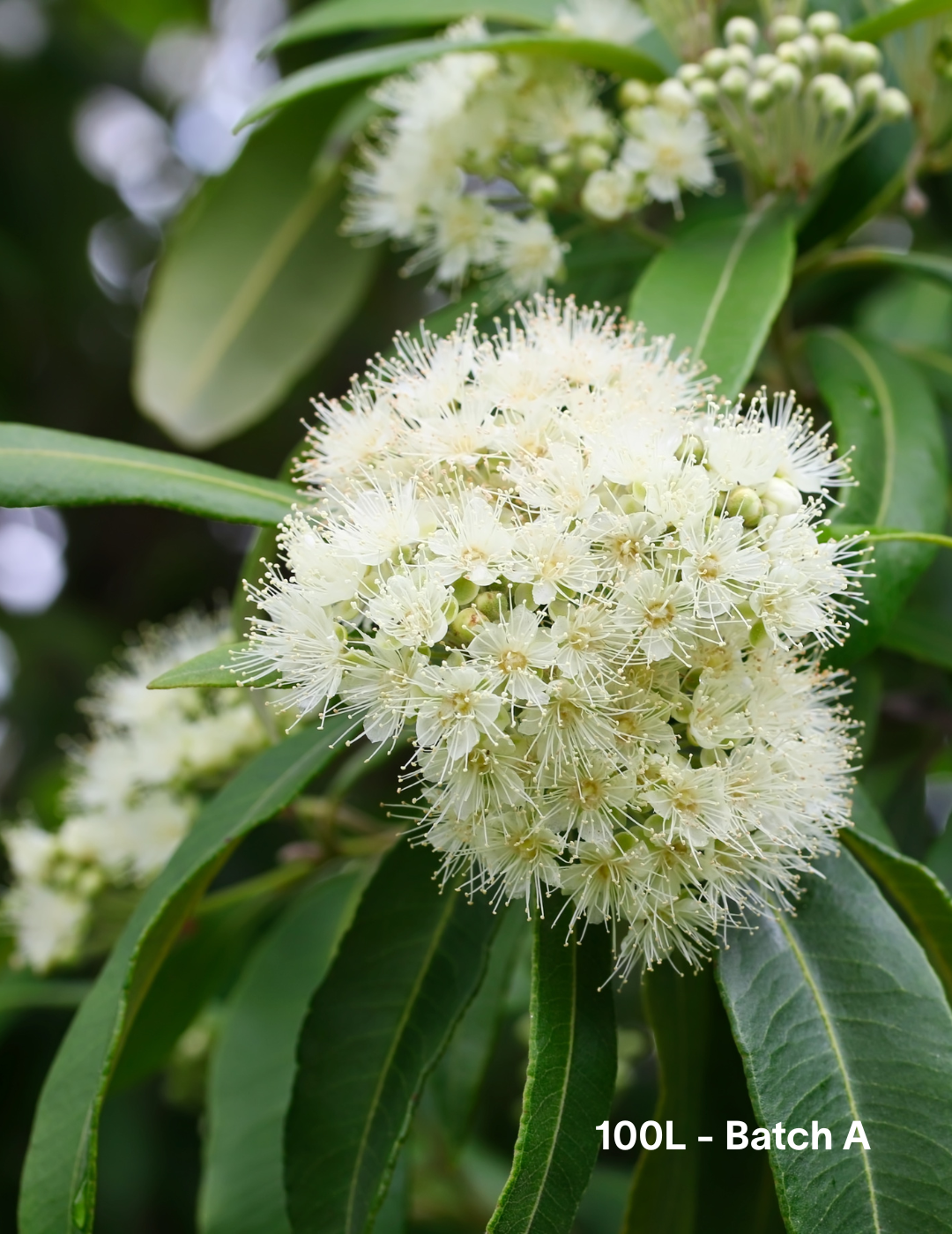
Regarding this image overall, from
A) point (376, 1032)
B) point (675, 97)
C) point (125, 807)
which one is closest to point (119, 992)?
point (376, 1032)

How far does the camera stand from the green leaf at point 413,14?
2.08 meters

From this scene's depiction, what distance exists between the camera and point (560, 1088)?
46.6 inches

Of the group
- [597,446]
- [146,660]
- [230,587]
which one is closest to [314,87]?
[597,446]

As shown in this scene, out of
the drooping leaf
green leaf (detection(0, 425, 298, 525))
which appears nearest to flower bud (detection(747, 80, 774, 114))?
green leaf (detection(0, 425, 298, 525))

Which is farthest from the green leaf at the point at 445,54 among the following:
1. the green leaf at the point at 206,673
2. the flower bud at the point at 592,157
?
the green leaf at the point at 206,673

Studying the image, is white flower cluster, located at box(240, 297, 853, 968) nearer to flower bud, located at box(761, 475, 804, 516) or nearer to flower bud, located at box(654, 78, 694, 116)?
flower bud, located at box(761, 475, 804, 516)

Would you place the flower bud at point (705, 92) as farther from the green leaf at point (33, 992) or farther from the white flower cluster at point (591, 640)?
the green leaf at point (33, 992)

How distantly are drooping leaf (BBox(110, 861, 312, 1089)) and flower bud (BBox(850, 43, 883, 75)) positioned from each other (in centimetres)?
167

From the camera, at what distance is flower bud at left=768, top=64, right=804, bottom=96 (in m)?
1.75

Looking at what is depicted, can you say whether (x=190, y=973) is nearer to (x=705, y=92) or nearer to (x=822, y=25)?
(x=705, y=92)

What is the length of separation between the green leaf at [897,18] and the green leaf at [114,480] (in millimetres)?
1209

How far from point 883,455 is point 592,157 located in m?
0.68

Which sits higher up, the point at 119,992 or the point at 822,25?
the point at 822,25

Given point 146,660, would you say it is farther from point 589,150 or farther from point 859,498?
point 859,498
